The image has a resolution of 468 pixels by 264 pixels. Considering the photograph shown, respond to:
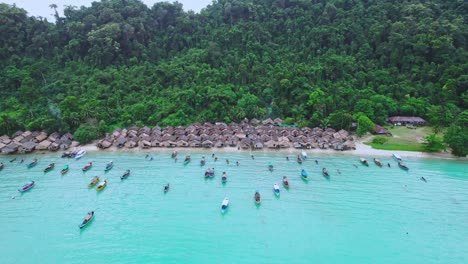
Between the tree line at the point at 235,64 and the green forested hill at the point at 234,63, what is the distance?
0.31 meters

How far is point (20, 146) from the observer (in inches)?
1709

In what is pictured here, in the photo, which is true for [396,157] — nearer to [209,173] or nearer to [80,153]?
[209,173]

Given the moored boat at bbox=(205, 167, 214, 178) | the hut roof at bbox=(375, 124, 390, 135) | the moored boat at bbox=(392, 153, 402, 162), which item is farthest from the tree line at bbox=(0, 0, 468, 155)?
the moored boat at bbox=(205, 167, 214, 178)

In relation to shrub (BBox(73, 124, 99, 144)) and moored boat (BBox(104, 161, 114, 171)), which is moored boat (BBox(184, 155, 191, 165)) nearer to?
moored boat (BBox(104, 161, 114, 171))

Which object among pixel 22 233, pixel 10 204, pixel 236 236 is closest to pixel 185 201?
pixel 236 236

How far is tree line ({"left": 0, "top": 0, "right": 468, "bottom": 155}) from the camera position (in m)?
53.7

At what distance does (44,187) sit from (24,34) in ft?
198

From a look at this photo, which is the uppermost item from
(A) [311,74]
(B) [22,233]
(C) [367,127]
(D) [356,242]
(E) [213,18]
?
(E) [213,18]

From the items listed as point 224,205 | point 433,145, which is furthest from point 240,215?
point 433,145

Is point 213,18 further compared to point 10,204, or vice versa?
point 213,18

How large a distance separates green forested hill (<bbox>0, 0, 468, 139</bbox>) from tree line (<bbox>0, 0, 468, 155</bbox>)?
0.31 m

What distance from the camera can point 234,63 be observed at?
228 feet

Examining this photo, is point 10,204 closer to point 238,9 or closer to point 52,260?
point 52,260

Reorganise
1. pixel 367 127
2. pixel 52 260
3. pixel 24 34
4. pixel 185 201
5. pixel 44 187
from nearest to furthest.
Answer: pixel 52 260 < pixel 185 201 < pixel 44 187 < pixel 367 127 < pixel 24 34
